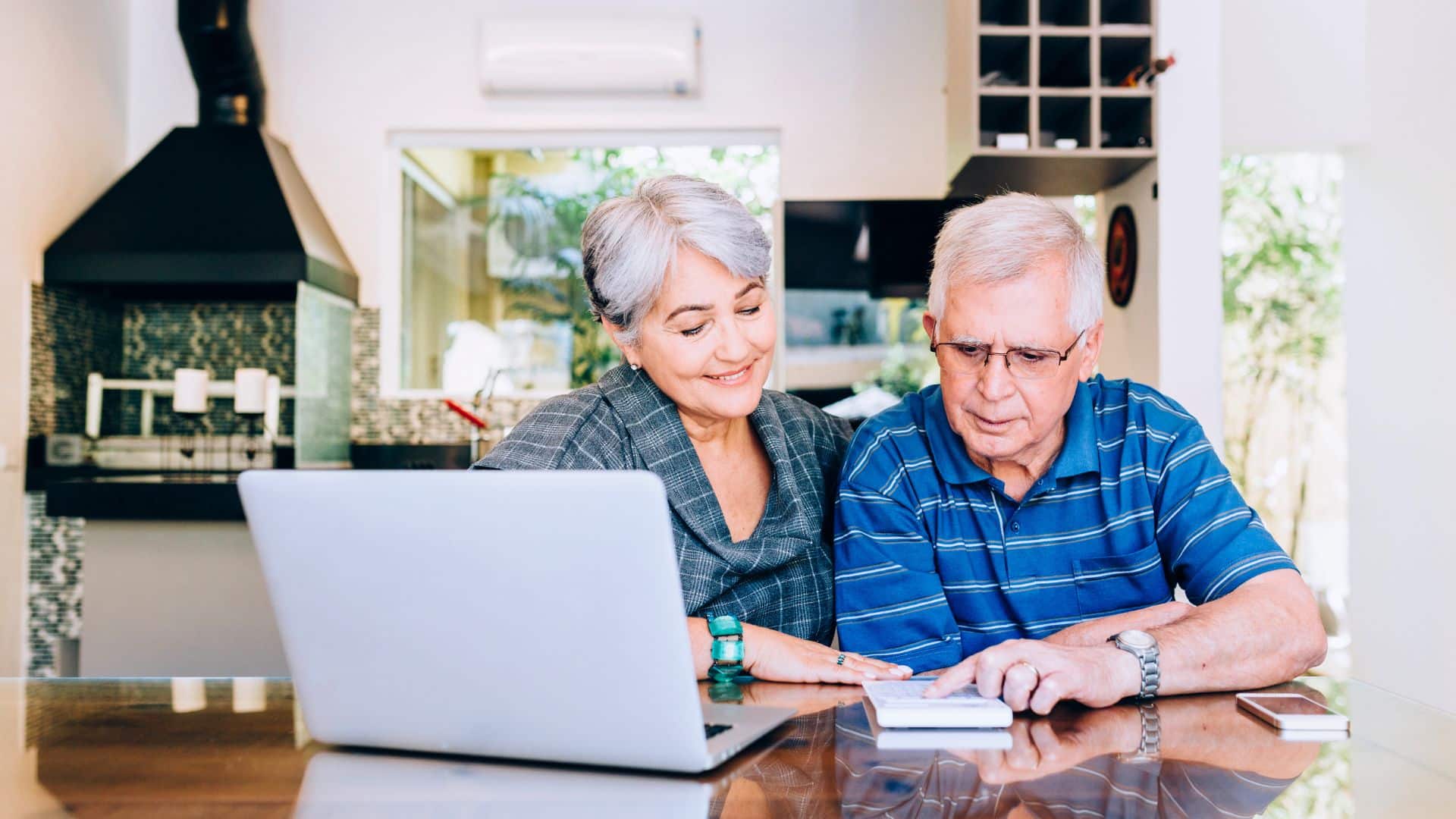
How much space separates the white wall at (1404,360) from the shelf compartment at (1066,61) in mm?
1236

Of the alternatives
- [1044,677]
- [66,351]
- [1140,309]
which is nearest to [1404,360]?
[1140,309]

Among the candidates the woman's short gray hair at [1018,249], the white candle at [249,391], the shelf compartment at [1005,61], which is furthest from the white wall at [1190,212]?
the white candle at [249,391]

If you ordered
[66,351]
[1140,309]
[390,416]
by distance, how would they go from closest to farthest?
[1140,309] < [66,351] < [390,416]

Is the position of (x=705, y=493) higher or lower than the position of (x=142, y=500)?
higher

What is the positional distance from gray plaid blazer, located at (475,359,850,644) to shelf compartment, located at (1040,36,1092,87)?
196cm

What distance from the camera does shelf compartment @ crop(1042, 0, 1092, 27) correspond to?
10.6 feet

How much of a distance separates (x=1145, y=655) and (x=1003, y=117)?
2.53 metres

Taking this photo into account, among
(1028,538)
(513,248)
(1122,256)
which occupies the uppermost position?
(513,248)

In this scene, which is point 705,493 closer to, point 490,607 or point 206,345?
point 490,607

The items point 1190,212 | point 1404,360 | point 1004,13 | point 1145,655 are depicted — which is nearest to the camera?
point 1145,655

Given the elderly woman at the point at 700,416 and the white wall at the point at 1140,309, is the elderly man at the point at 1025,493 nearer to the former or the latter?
the elderly woman at the point at 700,416

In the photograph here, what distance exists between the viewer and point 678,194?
1595 mm

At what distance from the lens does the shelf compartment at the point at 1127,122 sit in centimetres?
322

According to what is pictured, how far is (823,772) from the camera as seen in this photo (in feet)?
→ 3.08
